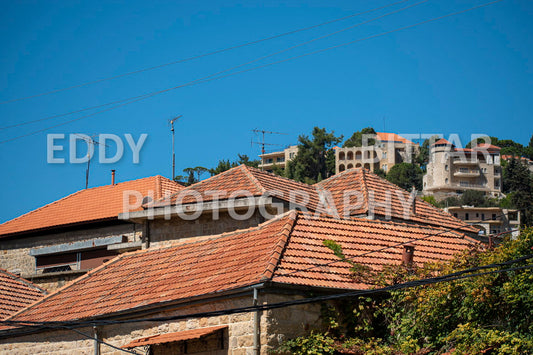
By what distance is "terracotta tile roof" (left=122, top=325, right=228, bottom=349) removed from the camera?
15.2 m

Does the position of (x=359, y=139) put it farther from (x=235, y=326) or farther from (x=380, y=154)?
(x=235, y=326)

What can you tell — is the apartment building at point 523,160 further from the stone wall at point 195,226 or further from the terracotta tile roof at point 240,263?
the terracotta tile roof at point 240,263

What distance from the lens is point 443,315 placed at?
582 inches

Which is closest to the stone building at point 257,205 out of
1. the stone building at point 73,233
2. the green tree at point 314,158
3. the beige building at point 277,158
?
the stone building at point 73,233

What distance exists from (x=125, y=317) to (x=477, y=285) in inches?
277

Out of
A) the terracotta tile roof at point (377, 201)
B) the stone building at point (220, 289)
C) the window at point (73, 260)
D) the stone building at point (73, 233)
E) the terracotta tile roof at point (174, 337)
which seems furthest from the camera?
the window at point (73, 260)

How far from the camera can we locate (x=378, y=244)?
→ 18.0 metres

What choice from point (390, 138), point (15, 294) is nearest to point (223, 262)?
point (15, 294)

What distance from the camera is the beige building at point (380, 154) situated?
140m

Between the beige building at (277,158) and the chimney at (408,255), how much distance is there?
12859 cm

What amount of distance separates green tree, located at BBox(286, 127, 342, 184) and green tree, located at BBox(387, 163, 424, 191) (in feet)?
42.1

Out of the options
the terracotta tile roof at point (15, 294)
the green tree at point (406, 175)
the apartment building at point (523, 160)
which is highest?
the apartment building at point (523, 160)

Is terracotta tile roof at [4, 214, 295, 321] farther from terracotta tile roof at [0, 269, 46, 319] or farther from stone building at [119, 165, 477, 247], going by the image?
terracotta tile roof at [0, 269, 46, 319]

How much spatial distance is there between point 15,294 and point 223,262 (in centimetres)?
881
